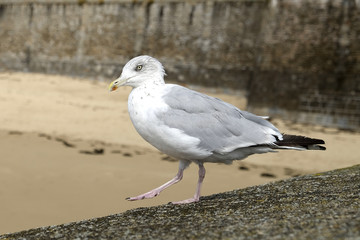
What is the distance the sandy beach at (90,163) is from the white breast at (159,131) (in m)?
2.53

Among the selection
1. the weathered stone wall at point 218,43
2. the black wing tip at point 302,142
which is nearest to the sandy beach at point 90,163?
the weathered stone wall at point 218,43

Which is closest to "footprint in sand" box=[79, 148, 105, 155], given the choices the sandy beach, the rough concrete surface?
the sandy beach

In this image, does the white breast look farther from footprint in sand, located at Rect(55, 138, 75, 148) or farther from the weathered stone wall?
the weathered stone wall

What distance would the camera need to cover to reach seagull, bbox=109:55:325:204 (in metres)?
3.15

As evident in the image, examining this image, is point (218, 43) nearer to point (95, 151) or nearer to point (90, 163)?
point (95, 151)

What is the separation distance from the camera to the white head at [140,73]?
10.9 feet

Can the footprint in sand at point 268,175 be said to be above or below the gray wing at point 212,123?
below

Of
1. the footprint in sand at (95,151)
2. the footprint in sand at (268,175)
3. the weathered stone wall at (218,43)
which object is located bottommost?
the footprint in sand at (95,151)

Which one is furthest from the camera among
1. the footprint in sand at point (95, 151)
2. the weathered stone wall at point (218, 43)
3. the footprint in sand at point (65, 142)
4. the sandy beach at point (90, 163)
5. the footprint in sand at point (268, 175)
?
the weathered stone wall at point (218, 43)

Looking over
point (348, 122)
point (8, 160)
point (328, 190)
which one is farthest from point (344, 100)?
point (328, 190)

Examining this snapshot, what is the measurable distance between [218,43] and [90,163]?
9.55m

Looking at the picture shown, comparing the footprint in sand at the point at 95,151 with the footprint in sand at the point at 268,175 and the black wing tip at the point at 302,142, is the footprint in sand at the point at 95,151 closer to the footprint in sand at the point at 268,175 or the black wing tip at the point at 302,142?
the footprint in sand at the point at 268,175

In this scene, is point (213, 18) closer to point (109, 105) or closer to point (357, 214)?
point (109, 105)

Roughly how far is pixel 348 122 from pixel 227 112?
978cm
